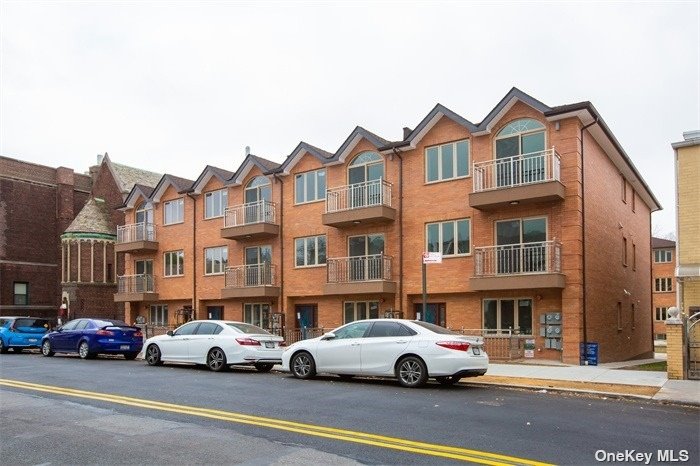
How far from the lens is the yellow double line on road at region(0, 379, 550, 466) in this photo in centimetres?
709

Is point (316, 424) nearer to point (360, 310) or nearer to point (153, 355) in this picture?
point (153, 355)

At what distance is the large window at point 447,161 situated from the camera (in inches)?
947

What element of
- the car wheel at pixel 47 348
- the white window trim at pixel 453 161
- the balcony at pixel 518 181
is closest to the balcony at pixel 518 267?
the balcony at pixel 518 181

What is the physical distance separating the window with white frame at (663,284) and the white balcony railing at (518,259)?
43.7 metres

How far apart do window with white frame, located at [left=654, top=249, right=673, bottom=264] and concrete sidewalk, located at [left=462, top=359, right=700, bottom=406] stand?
46.8 meters

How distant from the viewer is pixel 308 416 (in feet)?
31.7

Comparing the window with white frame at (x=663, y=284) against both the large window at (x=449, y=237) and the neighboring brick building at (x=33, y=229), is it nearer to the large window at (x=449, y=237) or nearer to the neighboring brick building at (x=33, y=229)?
the large window at (x=449, y=237)

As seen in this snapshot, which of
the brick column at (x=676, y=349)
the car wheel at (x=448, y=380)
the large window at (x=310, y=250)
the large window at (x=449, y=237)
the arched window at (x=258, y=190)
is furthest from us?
the arched window at (x=258, y=190)

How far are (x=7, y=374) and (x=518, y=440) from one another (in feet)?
43.5

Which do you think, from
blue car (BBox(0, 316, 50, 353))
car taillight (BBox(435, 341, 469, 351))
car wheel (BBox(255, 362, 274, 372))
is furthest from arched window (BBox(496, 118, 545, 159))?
blue car (BBox(0, 316, 50, 353))

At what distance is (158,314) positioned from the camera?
35.8 metres

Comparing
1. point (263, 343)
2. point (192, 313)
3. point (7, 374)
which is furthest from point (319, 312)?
point (7, 374)

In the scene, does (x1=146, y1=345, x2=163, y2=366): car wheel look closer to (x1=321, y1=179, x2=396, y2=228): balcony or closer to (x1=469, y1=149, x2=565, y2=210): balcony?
(x1=321, y1=179, x2=396, y2=228): balcony

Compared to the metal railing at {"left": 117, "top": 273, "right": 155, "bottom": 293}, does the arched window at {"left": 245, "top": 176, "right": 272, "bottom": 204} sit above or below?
above
